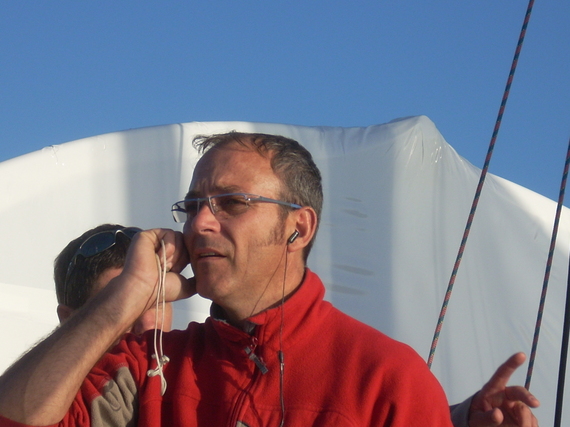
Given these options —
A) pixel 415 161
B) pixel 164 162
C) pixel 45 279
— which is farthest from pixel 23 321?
pixel 415 161

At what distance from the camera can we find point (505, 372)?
65.2 inches

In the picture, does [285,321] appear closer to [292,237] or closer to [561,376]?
[292,237]

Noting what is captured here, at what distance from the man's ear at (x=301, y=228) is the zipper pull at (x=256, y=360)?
0.27 meters

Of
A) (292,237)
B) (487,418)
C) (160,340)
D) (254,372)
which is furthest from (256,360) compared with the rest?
(487,418)

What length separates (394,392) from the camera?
1.50 meters

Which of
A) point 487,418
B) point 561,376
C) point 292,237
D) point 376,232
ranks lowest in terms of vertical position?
point 376,232

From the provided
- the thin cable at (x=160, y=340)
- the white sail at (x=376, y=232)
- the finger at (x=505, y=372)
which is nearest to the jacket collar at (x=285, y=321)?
the thin cable at (x=160, y=340)

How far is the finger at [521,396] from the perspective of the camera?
5.16 feet

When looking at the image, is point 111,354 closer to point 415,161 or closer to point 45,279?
point 45,279

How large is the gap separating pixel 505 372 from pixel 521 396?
63 millimetres

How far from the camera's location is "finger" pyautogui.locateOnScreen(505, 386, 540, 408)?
1.57 m

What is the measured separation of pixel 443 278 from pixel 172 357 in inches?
99.5

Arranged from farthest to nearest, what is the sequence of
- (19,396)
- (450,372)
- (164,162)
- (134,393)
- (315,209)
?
(164,162) < (450,372) < (315,209) < (134,393) < (19,396)

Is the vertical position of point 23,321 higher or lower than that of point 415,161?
lower
